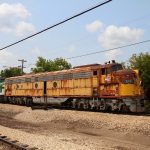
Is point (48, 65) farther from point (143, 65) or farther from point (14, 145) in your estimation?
point (14, 145)

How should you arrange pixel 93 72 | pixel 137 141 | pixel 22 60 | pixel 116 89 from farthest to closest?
pixel 22 60
pixel 93 72
pixel 116 89
pixel 137 141

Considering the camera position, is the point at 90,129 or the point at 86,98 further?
the point at 86,98

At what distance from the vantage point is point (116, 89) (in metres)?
27.5

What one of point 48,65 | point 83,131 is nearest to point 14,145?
point 83,131

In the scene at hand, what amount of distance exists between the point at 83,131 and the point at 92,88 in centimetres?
703

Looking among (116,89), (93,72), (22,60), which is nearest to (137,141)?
(116,89)

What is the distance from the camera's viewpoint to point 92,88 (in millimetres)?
29844

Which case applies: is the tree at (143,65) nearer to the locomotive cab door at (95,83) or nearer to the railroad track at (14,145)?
the locomotive cab door at (95,83)

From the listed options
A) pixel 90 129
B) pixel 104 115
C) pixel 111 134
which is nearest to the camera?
pixel 111 134

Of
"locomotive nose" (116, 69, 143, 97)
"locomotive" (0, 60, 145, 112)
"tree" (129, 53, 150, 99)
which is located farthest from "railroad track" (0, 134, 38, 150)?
"tree" (129, 53, 150, 99)

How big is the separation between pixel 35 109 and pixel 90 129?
42.8 ft

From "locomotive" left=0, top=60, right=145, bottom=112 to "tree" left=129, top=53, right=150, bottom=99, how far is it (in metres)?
9.16

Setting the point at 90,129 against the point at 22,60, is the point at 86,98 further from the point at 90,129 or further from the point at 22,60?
the point at 22,60

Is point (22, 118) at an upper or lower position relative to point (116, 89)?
lower
